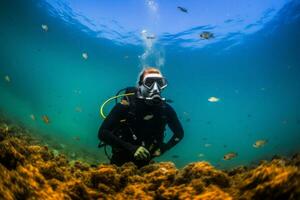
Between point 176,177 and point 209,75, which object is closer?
point 176,177

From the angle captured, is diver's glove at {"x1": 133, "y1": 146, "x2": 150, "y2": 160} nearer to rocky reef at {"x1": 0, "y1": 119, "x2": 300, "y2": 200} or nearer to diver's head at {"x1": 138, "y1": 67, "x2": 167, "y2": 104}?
rocky reef at {"x1": 0, "y1": 119, "x2": 300, "y2": 200}

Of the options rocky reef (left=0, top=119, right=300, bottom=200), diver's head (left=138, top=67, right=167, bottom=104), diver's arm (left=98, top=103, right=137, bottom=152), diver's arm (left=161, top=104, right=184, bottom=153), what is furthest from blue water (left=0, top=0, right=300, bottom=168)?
rocky reef (left=0, top=119, right=300, bottom=200)

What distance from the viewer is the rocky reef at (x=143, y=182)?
1.79 metres

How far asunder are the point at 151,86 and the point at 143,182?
10.9 feet

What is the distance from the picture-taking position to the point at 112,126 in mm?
5570

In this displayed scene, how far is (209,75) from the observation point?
45.1 meters

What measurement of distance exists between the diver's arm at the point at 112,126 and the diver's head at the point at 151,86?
1.86 ft

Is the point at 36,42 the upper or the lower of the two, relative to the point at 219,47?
upper

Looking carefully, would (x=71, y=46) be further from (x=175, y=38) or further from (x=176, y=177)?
(x=176, y=177)

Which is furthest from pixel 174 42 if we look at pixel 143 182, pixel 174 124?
pixel 143 182

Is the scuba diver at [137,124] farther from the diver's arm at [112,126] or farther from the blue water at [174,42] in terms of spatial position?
the blue water at [174,42]

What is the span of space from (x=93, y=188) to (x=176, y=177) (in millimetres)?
855

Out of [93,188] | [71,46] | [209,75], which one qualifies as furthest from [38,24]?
[93,188]

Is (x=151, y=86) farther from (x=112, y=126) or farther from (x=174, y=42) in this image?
(x=174, y=42)
